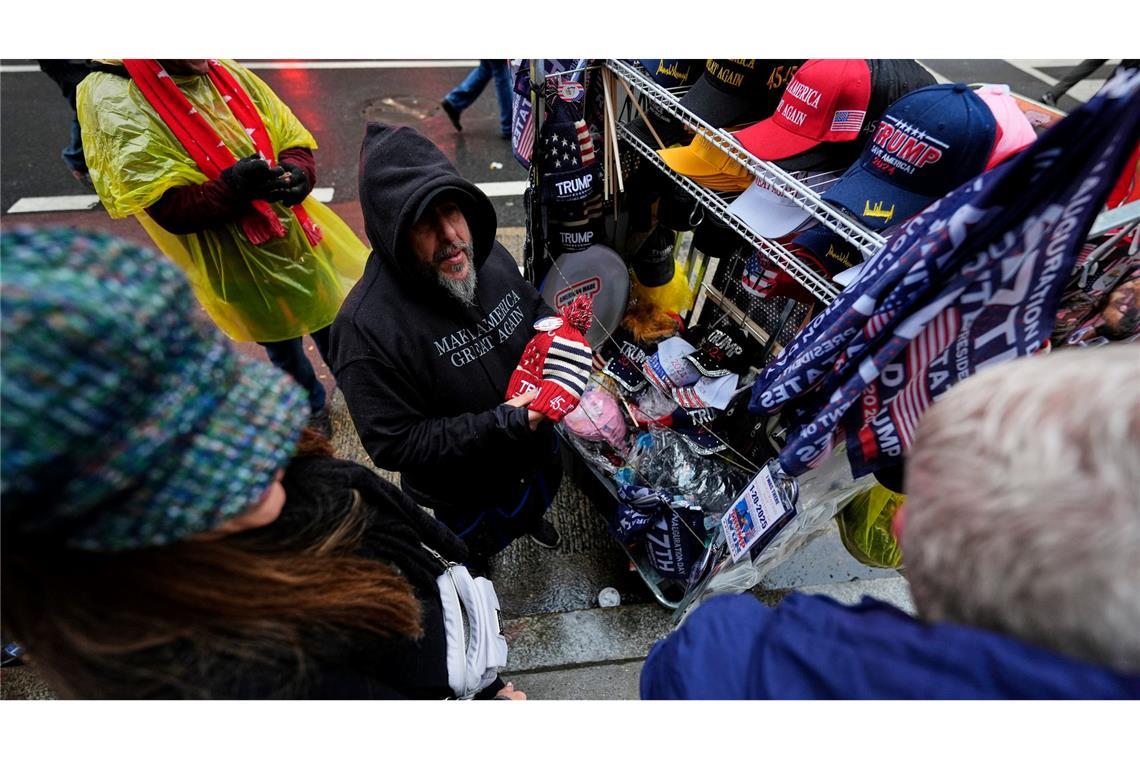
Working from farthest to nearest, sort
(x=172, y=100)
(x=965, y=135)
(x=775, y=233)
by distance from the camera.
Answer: (x=172, y=100)
(x=775, y=233)
(x=965, y=135)

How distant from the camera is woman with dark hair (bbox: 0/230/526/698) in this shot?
619 mm

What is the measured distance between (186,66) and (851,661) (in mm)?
2842

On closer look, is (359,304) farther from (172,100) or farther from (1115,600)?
(1115,600)

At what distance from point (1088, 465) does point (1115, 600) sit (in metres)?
0.15

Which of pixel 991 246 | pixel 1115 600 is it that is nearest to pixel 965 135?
pixel 991 246

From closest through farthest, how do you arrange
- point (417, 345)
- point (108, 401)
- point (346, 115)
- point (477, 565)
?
1. point (108, 401)
2. point (417, 345)
3. point (477, 565)
4. point (346, 115)

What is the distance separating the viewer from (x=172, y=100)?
2.11 m

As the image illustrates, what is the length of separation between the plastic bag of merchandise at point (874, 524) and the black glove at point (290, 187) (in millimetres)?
2661

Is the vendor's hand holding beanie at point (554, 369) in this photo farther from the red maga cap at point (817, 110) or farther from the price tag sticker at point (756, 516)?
the red maga cap at point (817, 110)

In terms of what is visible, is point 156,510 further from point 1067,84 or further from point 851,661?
point 1067,84

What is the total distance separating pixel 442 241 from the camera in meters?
1.74

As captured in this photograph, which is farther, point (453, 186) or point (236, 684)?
point (453, 186)

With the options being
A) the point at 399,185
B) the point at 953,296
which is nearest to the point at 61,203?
the point at 399,185

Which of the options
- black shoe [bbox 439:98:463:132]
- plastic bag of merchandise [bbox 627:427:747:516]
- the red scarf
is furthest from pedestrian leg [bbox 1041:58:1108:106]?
the red scarf
